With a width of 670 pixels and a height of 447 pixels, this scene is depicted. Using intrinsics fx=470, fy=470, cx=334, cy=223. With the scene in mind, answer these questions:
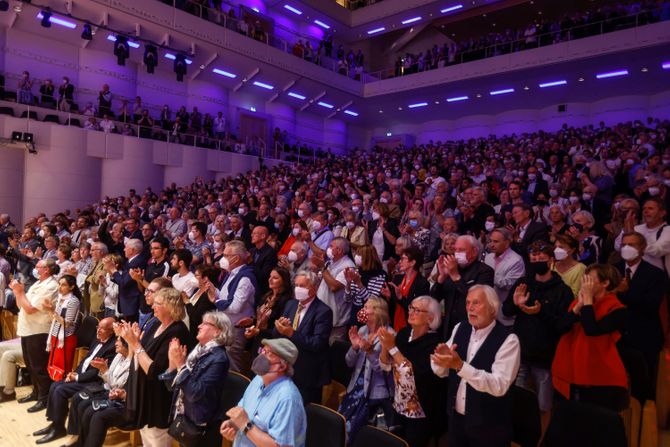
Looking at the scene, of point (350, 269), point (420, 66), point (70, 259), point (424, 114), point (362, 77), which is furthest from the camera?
point (424, 114)

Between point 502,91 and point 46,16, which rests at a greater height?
point 502,91

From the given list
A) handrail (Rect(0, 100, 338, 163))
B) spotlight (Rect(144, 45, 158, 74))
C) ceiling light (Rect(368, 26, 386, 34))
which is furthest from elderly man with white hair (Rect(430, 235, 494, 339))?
ceiling light (Rect(368, 26, 386, 34))

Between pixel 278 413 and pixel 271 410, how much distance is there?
0.05 m

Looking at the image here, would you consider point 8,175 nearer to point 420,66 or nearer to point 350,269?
point 350,269

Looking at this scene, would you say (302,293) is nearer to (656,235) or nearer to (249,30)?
(656,235)

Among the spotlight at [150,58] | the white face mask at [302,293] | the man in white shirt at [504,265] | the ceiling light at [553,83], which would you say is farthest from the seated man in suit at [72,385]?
the ceiling light at [553,83]

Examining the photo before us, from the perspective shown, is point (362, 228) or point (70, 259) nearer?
point (362, 228)

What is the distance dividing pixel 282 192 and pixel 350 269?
6.63m

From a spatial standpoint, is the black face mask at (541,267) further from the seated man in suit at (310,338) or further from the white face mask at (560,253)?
the seated man in suit at (310,338)

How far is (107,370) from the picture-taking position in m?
3.85

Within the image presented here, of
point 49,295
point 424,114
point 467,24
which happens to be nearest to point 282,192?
point 49,295

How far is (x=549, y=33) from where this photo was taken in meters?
16.0

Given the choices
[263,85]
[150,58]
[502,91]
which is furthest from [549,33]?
[150,58]

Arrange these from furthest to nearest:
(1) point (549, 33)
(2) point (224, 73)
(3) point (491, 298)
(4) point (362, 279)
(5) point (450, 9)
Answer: (5) point (450, 9) → (2) point (224, 73) → (1) point (549, 33) → (4) point (362, 279) → (3) point (491, 298)
